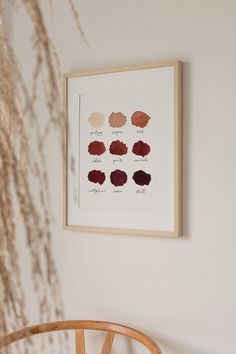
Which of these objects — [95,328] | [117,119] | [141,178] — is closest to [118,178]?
[141,178]

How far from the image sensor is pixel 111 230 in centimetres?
190

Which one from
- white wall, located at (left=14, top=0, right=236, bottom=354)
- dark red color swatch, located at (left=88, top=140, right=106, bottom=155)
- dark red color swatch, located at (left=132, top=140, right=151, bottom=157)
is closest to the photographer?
white wall, located at (left=14, top=0, right=236, bottom=354)

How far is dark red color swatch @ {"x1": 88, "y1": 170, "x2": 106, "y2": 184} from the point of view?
1.94 m

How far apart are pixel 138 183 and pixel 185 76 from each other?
0.43 m

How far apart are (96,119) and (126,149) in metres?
0.18

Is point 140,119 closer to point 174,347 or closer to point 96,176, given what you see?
point 96,176

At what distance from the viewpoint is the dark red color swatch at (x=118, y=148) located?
74.2 inches

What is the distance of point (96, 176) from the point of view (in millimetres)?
1952

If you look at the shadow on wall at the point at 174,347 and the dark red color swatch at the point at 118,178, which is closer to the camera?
the shadow on wall at the point at 174,347

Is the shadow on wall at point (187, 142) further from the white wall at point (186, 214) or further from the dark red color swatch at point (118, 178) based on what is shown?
the dark red color swatch at point (118, 178)

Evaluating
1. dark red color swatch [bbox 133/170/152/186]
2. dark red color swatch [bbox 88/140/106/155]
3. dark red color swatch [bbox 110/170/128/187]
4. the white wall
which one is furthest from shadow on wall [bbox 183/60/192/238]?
dark red color swatch [bbox 88/140/106/155]

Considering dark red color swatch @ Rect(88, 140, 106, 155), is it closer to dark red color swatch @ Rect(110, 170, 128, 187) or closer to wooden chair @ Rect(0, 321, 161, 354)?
dark red color swatch @ Rect(110, 170, 128, 187)

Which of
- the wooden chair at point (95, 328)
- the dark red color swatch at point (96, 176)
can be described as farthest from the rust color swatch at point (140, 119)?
the wooden chair at point (95, 328)

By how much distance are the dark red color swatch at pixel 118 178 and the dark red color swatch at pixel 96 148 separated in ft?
0.34
